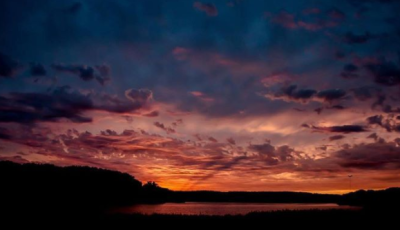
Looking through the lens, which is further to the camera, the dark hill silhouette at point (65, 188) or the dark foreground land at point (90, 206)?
the dark hill silhouette at point (65, 188)

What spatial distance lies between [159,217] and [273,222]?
530 inches

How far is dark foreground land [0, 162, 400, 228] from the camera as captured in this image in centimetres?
3638

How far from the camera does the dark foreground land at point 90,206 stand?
36375mm

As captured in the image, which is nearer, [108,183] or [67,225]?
[67,225]

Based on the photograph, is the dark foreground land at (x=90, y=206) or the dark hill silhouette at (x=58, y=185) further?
the dark hill silhouette at (x=58, y=185)

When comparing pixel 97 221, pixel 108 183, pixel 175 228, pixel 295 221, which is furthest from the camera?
pixel 108 183

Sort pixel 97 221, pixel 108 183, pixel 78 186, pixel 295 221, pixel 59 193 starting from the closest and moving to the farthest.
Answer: pixel 97 221
pixel 295 221
pixel 59 193
pixel 78 186
pixel 108 183

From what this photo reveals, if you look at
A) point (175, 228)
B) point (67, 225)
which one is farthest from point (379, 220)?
point (67, 225)

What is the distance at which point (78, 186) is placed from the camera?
161m

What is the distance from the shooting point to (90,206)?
113625 millimetres

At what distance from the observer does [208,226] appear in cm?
3369

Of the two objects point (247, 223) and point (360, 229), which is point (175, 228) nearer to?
point (247, 223)

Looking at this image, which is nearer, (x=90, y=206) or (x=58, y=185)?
(x=90, y=206)

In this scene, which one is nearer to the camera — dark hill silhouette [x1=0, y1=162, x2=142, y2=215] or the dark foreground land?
the dark foreground land
